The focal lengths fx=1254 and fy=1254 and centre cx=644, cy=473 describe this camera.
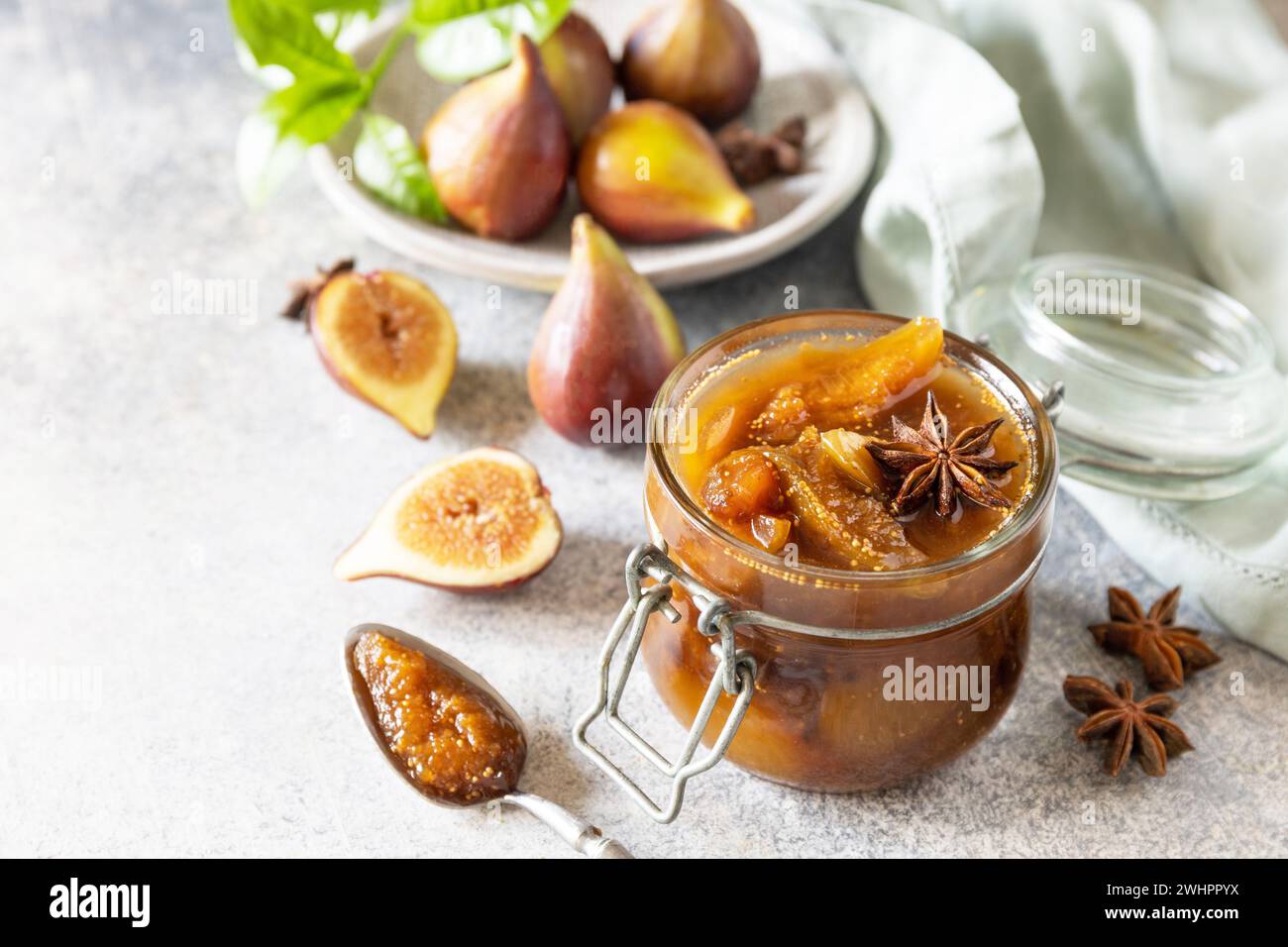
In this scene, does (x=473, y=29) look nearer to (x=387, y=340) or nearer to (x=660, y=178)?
(x=660, y=178)

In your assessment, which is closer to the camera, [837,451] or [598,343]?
[837,451]

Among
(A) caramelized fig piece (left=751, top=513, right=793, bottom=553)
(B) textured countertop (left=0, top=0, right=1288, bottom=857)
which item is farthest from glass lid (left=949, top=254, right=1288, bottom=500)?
(A) caramelized fig piece (left=751, top=513, right=793, bottom=553)

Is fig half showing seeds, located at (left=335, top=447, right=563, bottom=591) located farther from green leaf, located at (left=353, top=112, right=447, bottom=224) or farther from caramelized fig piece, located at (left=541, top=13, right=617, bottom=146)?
caramelized fig piece, located at (left=541, top=13, right=617, bottom=146)

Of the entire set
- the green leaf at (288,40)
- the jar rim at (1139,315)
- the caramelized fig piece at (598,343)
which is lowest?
the caramelized fig piece at (598,343)

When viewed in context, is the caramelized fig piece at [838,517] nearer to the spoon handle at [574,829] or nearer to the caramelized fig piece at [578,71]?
the spoon handle at [574,829]

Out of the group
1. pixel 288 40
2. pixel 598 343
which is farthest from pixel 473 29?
pixel 598 343

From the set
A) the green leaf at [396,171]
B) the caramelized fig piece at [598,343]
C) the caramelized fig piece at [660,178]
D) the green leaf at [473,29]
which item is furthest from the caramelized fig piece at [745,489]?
the green leaf at [473,29]

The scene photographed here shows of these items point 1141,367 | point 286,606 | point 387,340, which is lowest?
point 286,606
